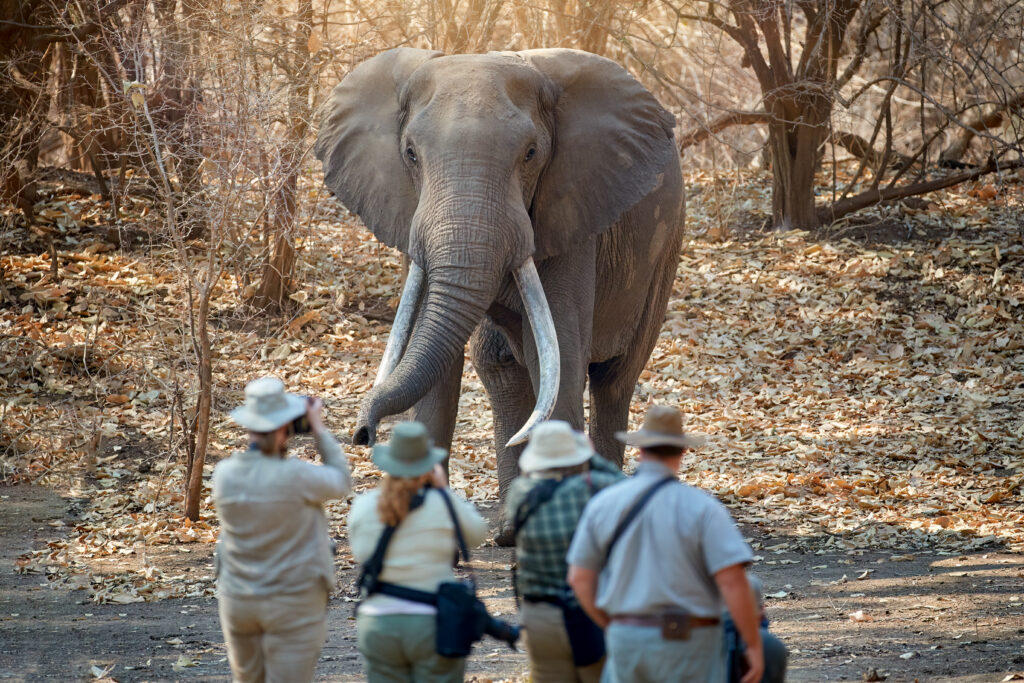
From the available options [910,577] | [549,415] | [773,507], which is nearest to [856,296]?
[773,507]

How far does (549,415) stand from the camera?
777cm

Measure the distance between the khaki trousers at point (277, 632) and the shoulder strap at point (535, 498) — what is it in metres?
0.84

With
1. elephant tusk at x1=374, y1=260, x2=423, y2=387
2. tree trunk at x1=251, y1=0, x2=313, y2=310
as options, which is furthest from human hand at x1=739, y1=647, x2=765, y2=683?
tree trunk at x1=251, y1=0, x2=313, y2=310

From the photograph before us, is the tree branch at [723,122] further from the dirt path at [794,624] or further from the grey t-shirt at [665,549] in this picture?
the grey t-shirt at [665,549]

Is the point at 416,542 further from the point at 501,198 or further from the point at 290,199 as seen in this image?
the point at 290,199

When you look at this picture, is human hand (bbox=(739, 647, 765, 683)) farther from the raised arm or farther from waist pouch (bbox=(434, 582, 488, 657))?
waist pouch (bbox=(434, 582, 488, 657))

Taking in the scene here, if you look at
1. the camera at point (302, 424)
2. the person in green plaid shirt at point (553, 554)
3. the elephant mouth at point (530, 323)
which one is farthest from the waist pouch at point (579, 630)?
the elephant mouth at point (530, 323)

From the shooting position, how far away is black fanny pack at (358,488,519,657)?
457 centimetres

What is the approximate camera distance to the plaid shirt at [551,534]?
472 cm

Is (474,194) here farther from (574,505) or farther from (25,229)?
(25,229)

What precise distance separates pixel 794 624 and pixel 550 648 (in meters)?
3.39

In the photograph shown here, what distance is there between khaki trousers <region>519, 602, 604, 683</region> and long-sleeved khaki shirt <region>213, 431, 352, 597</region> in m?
0.82

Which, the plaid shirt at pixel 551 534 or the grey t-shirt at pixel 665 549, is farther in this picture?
the plaid shirt at pixel 551 534

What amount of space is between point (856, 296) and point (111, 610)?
11.0m
